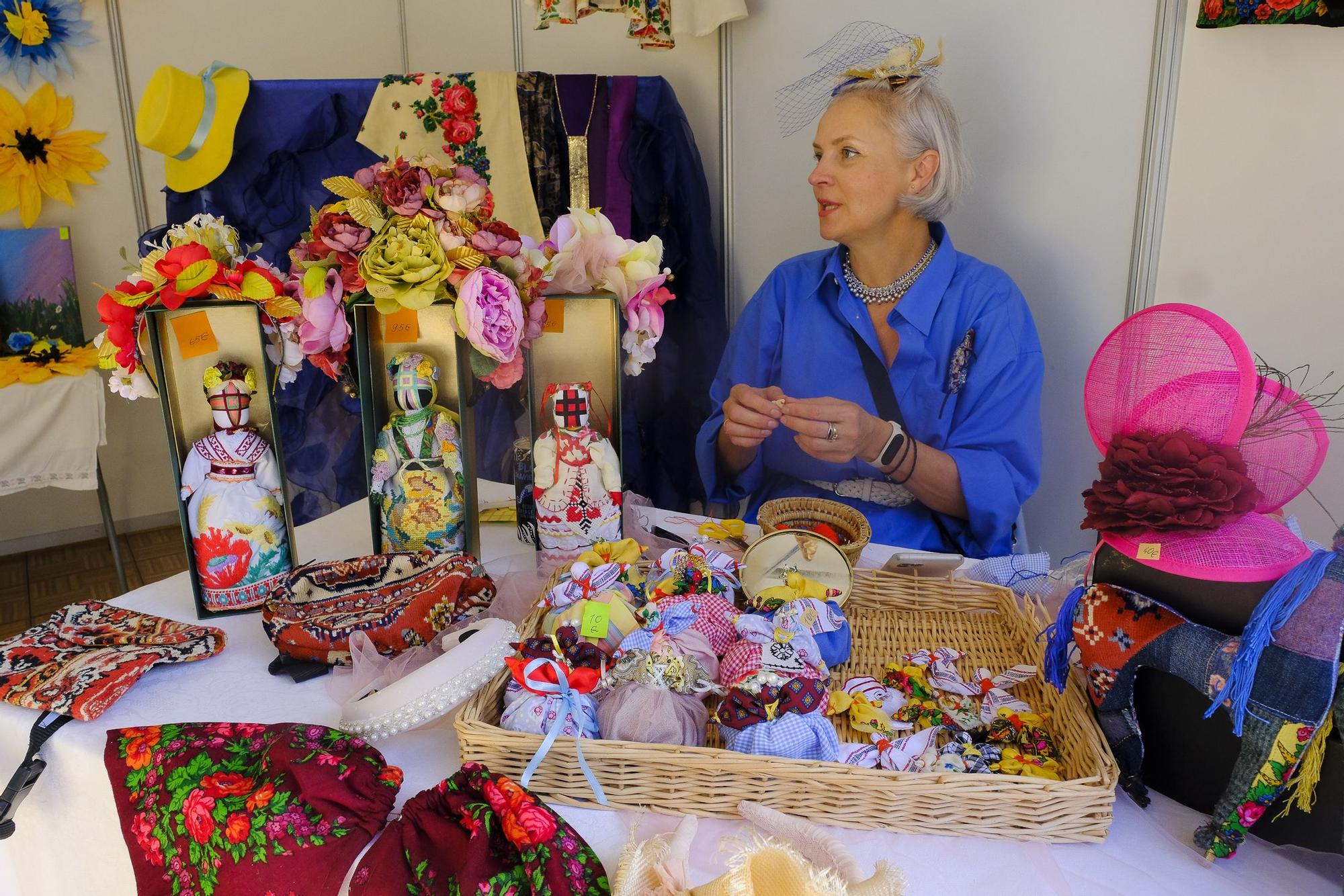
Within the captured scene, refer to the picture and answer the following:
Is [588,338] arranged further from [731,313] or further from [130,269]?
[731,313]

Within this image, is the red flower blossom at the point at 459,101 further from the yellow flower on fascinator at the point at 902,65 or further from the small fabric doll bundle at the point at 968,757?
the small fabric doll bundle at the point at 968,757

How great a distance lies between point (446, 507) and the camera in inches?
53.6

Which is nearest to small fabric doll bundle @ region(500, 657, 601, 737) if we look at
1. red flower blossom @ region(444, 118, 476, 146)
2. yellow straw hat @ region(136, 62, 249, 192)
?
red flower blossom @ region(444, 118, 476, 146)

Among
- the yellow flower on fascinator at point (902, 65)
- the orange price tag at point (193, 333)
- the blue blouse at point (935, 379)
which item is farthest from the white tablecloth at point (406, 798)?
the yellow flower on fascinator at point (902, 65)

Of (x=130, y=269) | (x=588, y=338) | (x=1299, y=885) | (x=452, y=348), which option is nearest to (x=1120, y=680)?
(x=1299, y=885)

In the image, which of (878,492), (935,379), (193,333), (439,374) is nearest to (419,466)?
(439,374)

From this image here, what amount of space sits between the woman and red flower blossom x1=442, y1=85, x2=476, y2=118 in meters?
1.09

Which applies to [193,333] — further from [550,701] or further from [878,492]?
[878,492]

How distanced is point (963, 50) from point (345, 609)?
172 centimetres

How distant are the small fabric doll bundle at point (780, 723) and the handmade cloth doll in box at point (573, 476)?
1.68 feet

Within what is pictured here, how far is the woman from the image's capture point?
1.74m

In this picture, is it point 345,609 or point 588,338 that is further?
point 588,338

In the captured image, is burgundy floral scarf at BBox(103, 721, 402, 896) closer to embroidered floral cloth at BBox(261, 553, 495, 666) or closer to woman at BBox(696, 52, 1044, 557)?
embroidered floral cloth at BBox(261, 553, 495, 666)

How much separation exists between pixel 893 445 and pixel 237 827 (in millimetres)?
1280
